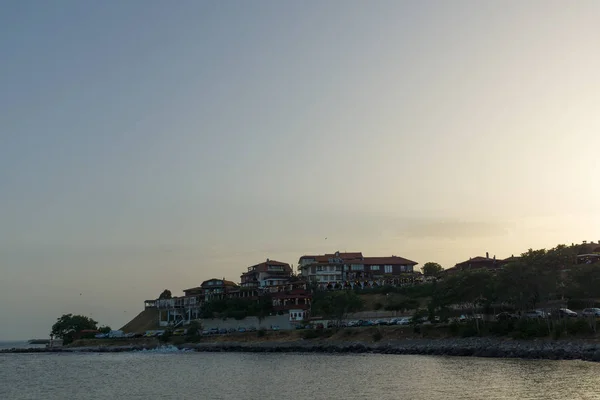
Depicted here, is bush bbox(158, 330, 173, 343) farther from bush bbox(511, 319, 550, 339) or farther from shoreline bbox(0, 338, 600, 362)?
bush bbox(511, 319, 550, 339)

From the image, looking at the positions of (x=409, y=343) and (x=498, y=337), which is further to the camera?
(x=409, y=343)

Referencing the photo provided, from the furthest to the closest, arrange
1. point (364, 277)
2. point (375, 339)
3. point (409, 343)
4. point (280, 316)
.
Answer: point (364, 277) < point (280, 316) < point (375, 339) < point (409, 343)

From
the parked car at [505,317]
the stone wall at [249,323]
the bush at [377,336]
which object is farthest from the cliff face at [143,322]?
the parked car at [505,317]

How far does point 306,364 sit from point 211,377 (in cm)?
1293

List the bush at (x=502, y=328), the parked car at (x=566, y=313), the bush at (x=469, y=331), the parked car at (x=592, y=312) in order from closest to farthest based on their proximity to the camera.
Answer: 1. the parked car at (x=592, y=312)
2. the bush at (x=502, y=328)
3. the parked car at (x=566, y=313)
4. the bush at (x=469, y=331)

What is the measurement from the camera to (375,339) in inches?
3509

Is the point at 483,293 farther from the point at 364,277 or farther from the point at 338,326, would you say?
the point at 364,277

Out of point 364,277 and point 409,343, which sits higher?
point 364,277

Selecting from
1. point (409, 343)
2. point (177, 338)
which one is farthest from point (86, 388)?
point (177, 338)

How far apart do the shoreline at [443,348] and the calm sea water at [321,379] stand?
341 centimetres

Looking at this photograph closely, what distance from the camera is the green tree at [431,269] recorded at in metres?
136

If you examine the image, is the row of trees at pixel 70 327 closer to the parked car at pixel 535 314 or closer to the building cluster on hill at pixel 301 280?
the building cluster on hill at pixel 301 280

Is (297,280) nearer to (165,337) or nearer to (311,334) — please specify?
(165,337)

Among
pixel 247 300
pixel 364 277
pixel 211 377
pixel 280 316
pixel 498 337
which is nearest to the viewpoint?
pixel 211 377
